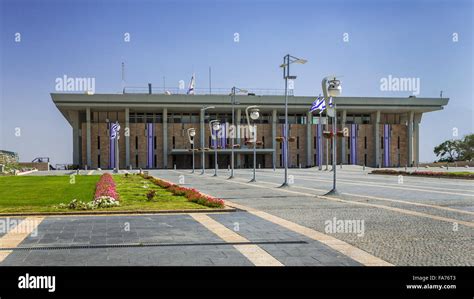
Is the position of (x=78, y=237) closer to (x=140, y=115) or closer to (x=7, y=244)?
(x=7, y=244)

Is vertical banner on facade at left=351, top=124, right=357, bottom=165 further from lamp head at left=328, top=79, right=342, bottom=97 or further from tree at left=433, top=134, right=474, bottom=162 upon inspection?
lamp head at left=328, top=79, right=342, bottom=97

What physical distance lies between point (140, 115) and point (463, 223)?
3314 inches

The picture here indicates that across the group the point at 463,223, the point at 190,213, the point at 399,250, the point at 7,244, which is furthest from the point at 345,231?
the point at 7,244

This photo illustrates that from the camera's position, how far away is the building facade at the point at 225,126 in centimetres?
8969

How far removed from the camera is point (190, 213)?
16.2 m

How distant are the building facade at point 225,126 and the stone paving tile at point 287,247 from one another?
72.3 m

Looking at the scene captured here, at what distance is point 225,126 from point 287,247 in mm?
83426

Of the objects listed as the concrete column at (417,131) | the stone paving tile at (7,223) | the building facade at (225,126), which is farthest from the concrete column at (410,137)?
the stone paving tile at (7,223)

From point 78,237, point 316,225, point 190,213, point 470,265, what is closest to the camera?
point 470,265

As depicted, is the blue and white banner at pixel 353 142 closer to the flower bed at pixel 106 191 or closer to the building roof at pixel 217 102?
the building roof at pixel 217 102

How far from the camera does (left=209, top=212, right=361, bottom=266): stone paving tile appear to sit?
8852 millimetres

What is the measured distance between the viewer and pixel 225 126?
306 feet

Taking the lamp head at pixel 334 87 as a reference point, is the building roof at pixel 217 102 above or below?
above

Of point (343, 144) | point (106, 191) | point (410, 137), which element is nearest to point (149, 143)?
point (343, 144)
